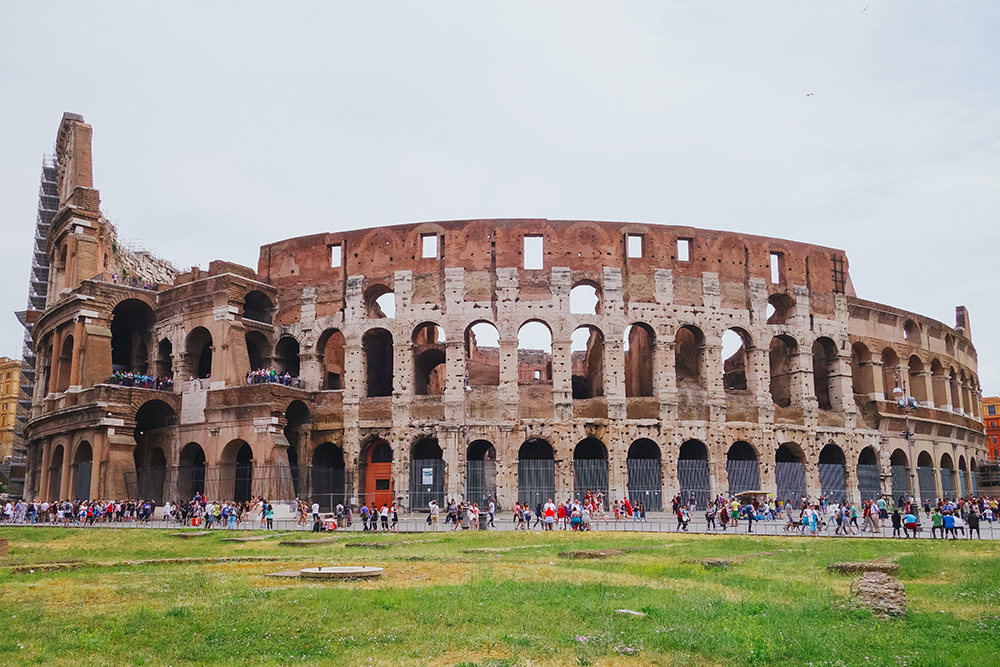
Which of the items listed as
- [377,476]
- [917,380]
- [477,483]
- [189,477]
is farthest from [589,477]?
[917,380]

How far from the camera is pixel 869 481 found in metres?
39.5

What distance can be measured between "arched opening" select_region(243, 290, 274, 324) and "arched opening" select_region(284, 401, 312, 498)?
474 cm

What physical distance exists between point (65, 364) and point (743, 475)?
1189 inches

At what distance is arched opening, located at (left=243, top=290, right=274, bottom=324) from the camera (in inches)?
1565

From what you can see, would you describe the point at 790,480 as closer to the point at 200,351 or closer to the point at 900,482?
the point at 900,482

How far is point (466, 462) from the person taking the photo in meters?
35.3

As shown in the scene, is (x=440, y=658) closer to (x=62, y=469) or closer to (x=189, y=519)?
(x=189, y=519)

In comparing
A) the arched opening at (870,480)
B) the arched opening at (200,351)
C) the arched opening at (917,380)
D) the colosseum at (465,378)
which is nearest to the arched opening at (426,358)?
the colosseum at (465,378)

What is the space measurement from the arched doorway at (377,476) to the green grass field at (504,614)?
1868 cm

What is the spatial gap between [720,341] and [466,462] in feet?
39.5

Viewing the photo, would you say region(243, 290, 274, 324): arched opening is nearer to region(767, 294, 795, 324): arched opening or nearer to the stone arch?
the stone arch

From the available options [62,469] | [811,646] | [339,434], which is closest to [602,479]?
[339,434]

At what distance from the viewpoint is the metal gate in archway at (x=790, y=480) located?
121ft

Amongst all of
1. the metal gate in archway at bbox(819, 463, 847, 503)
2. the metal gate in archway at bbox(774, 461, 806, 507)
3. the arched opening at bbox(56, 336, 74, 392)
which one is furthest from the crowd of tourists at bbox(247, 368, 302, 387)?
the metal gate in archway at bbox(819, 463, 847, 503)
